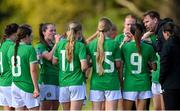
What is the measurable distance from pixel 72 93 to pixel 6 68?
1.21 metres

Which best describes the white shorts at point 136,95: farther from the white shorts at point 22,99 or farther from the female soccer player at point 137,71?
the white shorts at point 22,99

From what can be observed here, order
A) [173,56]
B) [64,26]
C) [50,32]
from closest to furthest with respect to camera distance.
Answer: [173,56], [50,32], [64,26]

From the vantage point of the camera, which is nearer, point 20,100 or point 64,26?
point 20,100

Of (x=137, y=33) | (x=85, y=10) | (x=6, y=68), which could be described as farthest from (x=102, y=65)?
(x=85, y=10)

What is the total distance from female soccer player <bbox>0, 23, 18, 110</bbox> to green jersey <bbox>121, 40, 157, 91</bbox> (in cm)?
192

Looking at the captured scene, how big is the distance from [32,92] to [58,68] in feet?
4.61

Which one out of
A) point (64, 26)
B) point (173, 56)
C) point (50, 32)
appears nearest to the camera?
point (173, 56)

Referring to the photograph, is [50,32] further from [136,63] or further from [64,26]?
[64,26]

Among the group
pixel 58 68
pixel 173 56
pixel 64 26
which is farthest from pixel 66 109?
pixel 64 26

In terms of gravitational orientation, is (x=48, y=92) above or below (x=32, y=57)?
below

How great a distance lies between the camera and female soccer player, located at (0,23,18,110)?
46.5 ft

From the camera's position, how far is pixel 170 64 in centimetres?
1275

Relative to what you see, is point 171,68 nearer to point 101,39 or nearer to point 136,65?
point 136,65

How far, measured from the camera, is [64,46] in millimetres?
14062
